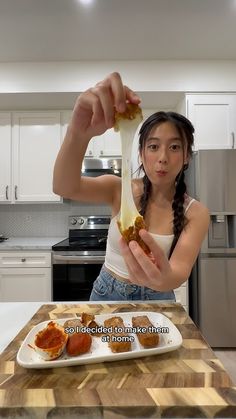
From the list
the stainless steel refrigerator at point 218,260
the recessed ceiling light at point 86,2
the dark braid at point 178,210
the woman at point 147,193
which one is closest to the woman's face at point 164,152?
the woman at point 147,193

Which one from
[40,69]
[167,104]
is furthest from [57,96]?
[167,104]

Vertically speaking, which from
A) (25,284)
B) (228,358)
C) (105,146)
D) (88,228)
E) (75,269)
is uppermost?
(105,146)

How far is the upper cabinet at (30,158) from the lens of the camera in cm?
264

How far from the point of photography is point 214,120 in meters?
2.38

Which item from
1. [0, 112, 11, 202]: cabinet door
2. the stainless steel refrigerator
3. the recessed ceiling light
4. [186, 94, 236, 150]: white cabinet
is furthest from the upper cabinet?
the stainless steel refrigerator

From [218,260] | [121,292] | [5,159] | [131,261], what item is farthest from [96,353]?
[5,159]

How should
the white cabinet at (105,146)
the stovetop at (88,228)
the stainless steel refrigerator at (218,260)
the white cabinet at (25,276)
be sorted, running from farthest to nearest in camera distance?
the stovetop at (88,228) < the white cabinet at (105,146) < the white cabinet at (25,276) < the stainless steel refrigerator at (218,260)

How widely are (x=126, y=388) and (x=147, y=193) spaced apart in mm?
567

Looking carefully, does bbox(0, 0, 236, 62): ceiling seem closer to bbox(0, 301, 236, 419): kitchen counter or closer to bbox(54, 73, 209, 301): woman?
bbox(54, 73, 209, 301): woman

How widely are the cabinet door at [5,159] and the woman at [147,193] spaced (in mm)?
1985

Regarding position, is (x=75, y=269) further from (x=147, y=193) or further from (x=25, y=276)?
(x=147, y=193)

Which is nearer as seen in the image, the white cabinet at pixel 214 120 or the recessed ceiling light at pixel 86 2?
the recessed ceiling light at pixel 86 2

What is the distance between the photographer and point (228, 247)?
2.20 metres

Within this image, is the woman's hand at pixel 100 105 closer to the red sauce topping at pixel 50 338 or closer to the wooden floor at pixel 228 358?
the red sauce topping at pixel 50 338
